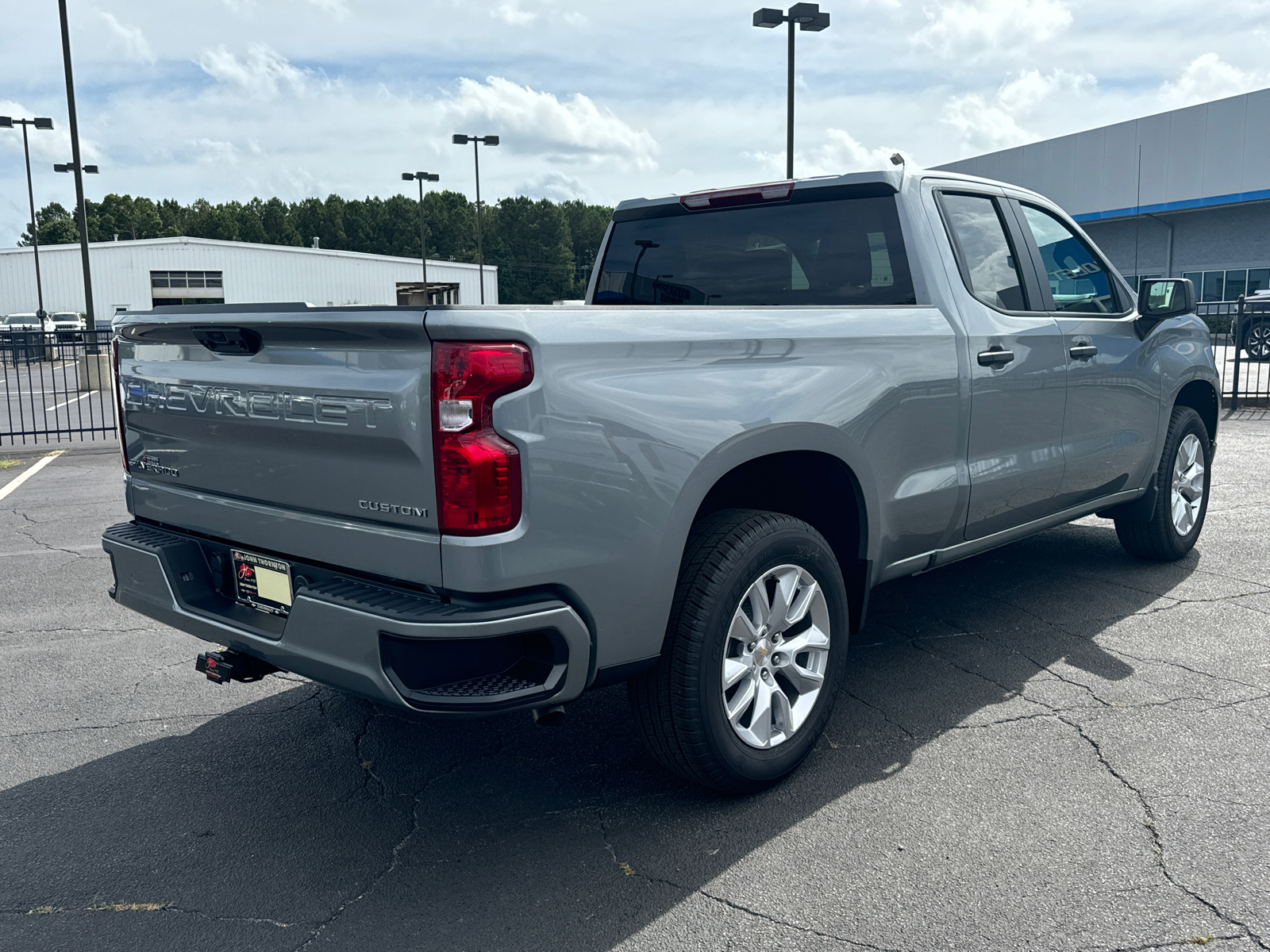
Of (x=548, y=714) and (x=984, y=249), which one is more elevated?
(x=984, y=249)

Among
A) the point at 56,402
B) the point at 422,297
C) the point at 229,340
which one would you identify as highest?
the point at 422,297

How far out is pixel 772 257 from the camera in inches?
174

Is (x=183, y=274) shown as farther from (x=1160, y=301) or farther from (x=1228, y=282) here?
(x=1160, y=301)

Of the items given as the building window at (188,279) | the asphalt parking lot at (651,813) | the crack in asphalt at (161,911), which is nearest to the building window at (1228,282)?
the asphalt parking lot at (651,813)

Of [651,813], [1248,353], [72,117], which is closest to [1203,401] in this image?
[651,813]

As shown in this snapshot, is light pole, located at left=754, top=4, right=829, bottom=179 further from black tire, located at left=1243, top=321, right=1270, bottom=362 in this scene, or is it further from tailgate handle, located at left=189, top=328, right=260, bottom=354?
tailgate handle, located at left=189, top=328, right=260, bottom=354

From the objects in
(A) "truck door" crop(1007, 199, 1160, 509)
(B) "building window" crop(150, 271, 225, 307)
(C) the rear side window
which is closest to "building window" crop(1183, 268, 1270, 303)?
(A) "truck door" crop(1007, 199, 1160, 509)

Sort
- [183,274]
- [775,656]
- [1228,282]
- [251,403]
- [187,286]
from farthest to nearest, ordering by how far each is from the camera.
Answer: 1. [187,286]
2. [183,274]
3. [1228,282]
4. [775,656]
5. [251,403]

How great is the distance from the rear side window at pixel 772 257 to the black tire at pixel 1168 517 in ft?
8.21

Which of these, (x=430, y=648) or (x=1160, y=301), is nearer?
(x=430, y=648)

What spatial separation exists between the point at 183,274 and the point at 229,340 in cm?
7413

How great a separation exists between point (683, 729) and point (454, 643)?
2.67ft

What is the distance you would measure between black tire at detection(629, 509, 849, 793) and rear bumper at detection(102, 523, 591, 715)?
0.38 metres

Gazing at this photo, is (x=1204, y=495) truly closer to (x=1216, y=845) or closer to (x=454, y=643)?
(x=1216, y=845)
